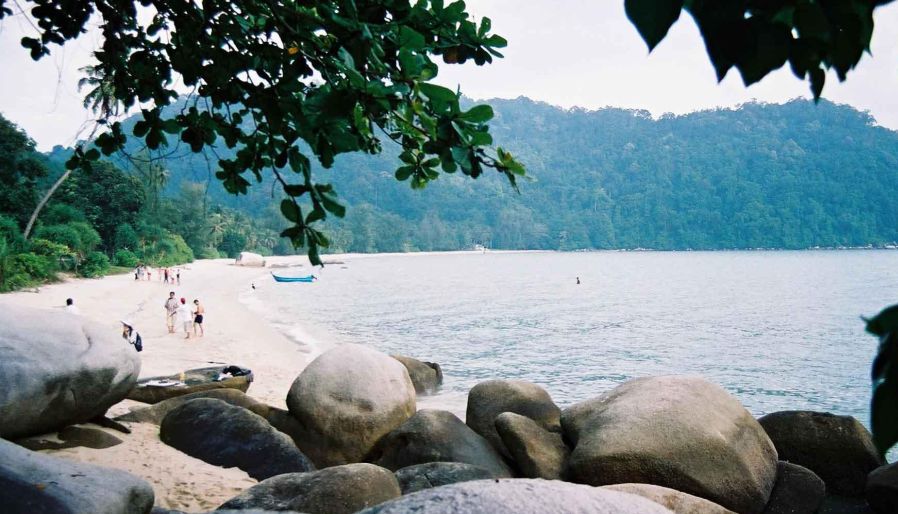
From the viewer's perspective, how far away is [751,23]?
90 cm

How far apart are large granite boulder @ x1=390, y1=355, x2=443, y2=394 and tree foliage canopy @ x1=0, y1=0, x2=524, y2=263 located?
10.4 meters

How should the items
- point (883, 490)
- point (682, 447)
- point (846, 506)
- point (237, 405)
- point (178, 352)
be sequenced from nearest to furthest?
point (682, 447) → point (883, 490) → point (846, 506) → point (237, 405) → point (178, 352)

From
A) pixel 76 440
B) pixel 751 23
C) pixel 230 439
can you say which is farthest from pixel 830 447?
pixel 76 440

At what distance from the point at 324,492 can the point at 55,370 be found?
317 centimetres

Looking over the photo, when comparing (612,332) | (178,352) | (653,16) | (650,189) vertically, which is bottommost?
(612,332)

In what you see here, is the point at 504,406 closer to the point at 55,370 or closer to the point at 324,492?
the point at 324,492

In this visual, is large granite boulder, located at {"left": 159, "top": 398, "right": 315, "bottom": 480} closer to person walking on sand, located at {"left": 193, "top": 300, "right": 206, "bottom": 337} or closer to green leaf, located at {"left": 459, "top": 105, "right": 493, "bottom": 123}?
green leaf, located at {"left": 459, "top": 105, "right": 493, "bottom": 123}

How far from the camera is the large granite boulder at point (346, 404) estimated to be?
25.6 feet

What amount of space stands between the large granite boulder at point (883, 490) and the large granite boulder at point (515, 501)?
5114mm

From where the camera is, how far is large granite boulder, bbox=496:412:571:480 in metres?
6.66

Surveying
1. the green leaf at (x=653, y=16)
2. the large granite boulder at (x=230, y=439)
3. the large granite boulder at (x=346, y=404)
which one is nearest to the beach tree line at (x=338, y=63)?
the green leaf at (x=653, y=16)

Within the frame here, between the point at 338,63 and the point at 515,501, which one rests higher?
the point at 338,63

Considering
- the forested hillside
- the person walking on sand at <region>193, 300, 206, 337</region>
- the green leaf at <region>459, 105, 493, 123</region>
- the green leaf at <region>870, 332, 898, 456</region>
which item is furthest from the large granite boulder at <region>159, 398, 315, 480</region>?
the forested hillside

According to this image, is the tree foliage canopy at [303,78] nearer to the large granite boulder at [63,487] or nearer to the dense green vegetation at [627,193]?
the large granite boulder at [63,487]
